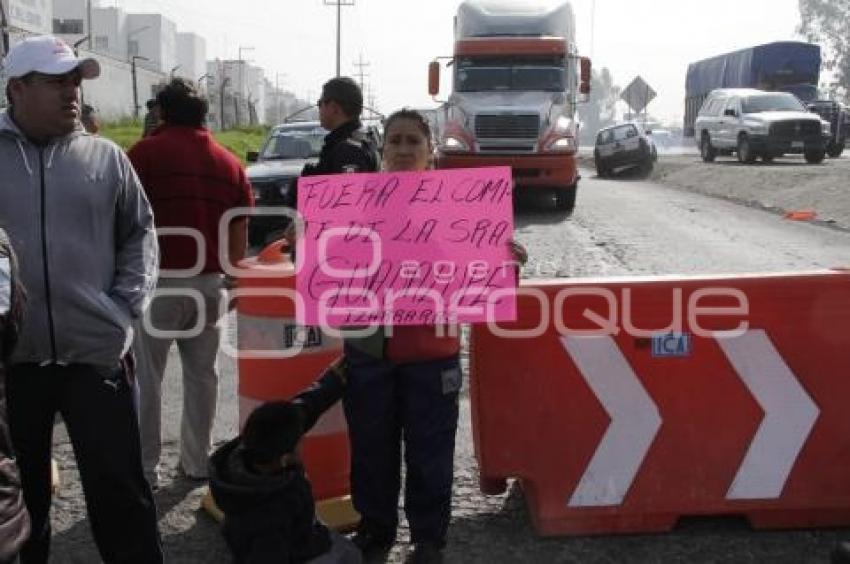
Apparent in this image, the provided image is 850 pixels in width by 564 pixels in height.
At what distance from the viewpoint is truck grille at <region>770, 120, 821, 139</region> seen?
79.8 feet

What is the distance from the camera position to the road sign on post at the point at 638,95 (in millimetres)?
31484

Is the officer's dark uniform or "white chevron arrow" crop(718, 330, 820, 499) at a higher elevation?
the officer's dark uniform

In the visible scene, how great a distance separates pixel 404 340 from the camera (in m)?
3.22

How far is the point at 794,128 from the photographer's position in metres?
24.3

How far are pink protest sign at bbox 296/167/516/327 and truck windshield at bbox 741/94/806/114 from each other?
24322 mm

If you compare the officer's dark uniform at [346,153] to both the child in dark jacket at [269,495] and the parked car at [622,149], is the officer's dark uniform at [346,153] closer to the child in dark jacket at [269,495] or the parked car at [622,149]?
the child in dark jacket at [269,495]

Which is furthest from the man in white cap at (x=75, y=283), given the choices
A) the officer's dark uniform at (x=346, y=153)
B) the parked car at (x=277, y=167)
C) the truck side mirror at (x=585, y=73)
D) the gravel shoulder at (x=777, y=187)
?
the truck side mirror at (x=585, y=73)

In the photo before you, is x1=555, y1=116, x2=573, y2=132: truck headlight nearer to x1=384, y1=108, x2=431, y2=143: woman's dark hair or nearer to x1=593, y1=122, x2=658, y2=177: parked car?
x1=593, y1=122, x2=658, y2=177: parked car

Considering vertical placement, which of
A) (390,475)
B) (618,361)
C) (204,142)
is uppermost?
(204,142)

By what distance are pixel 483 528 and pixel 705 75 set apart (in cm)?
3946

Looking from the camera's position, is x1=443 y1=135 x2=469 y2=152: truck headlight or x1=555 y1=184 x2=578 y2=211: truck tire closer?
x1=443 y1=135 x2=469 y2=152: truck headlight

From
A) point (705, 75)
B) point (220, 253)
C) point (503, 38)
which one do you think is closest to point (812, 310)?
point (220, 253)

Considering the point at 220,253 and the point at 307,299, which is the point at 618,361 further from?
the point at 220,253

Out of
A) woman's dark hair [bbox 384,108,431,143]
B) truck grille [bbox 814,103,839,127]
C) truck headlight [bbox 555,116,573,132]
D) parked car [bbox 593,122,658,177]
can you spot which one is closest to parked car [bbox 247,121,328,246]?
truck headlight [bbox 555,116,573,132]
